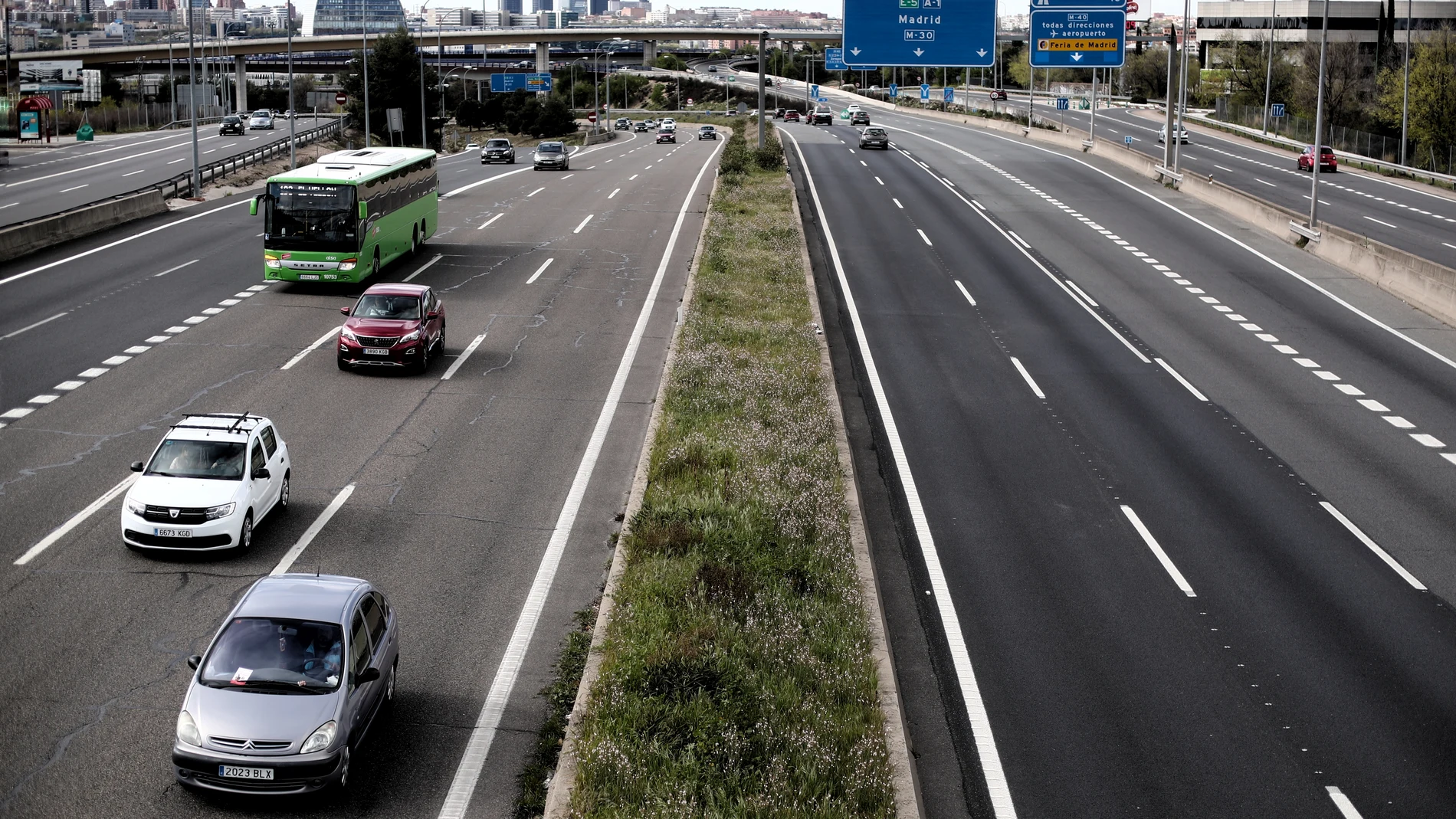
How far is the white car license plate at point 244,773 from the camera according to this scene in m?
10.4

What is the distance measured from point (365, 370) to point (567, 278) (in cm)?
1098

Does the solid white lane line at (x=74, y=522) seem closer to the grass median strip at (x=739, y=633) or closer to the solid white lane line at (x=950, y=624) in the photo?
the grass median strip at (x=739, y=633)

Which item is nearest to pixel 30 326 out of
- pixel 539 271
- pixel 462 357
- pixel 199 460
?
pixel 462 357

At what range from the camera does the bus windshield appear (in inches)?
1297

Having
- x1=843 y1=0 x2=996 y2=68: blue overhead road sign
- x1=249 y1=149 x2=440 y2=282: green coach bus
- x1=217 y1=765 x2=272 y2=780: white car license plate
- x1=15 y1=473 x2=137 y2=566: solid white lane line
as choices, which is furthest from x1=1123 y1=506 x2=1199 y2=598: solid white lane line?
x1=843 y1=0 x2=996 y2=68: blue overhead road sign

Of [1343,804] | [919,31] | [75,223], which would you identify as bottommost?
[1343,804]

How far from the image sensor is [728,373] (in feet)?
80.4

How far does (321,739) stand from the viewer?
10.7m

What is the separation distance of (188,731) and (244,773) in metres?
0.62

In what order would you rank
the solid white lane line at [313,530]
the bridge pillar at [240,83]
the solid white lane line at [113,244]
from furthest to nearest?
the bridge pillar at [240,83], the solid white lane line at [113,244], the solid white lane line at [313,530]

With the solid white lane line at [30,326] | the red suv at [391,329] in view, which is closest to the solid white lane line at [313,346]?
the red suv at [391,329]

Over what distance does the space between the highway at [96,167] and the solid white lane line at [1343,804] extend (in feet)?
143

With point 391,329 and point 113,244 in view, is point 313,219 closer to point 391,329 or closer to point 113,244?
point 391,329

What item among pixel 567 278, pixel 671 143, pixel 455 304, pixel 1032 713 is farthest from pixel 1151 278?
pixel 671 143
